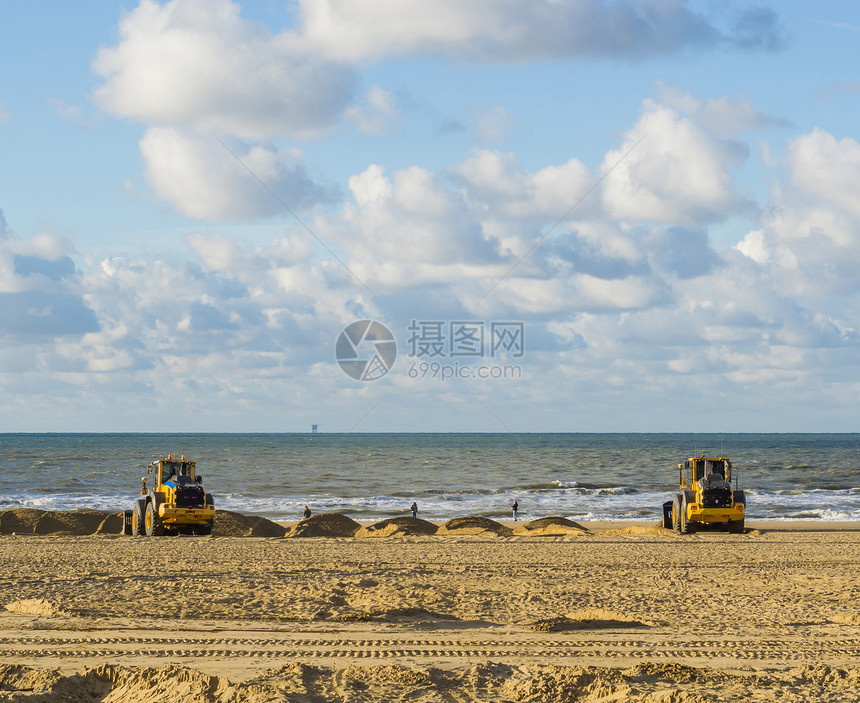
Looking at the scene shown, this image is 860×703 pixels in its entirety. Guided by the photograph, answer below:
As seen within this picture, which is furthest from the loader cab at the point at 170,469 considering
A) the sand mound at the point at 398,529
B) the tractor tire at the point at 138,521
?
the sand mound at the point at 398,529

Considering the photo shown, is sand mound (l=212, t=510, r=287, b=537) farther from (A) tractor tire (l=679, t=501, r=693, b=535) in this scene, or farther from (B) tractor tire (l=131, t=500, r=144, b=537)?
(A) tractor tire (l=679, t=501, r=693, b=535)

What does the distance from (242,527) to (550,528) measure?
896cm

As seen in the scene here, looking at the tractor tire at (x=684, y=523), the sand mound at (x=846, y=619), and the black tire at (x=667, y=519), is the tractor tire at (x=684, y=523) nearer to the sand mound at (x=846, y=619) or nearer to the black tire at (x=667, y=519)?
the black tire at (x=667, y=519)

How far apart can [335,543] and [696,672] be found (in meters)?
14.0

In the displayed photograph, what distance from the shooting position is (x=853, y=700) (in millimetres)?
7828

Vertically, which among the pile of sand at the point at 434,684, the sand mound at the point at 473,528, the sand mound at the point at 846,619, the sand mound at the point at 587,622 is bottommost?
the sand mound at the point at 473,528

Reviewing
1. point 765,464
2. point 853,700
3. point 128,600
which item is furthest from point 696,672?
point 765,464

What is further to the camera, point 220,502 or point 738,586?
point 220,502

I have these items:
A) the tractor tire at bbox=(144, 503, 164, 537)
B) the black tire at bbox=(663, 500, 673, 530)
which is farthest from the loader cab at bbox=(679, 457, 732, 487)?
the tractor tire at bbox=(144, 503, 164, 537)

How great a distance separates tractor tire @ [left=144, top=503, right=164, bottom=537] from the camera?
2270 centimetres

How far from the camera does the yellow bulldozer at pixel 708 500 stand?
24594mm

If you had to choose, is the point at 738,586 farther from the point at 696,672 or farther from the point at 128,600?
the point at 128,600

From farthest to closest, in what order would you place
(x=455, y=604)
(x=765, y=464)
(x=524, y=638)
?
(x=765, y=464), (x=455, y=604), (x=524, y=638)

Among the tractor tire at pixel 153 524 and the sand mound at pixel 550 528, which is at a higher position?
the tractor tire at pixel 153 524
